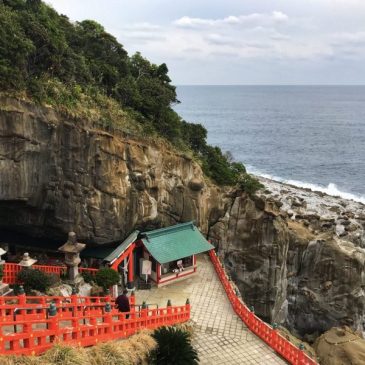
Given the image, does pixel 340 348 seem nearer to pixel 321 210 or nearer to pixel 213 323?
pixel 213 323

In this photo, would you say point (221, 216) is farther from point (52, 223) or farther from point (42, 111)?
point (42, 111)

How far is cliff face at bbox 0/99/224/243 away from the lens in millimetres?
21781

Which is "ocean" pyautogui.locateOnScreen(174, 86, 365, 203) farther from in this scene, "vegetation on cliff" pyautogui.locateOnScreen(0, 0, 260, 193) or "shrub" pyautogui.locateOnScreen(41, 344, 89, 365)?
"shrub" pyautogui.locateOnScreen(41, 344, 89, 365)

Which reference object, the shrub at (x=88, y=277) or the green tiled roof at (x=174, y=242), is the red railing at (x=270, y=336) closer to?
the green tiled roof at (x=174, y=242)

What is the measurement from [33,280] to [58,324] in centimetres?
571

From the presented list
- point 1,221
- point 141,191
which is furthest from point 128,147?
point 1,221

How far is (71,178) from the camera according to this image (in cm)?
2311

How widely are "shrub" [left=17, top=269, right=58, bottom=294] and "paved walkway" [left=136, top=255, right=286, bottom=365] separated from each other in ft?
18.9

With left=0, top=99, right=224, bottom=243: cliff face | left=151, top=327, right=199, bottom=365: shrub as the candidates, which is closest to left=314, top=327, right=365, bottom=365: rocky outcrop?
left=0, top=99, right=224, bottom=243: cliff face

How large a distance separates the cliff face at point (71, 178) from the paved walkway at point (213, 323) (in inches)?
177

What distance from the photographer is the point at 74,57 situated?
2684 centimetres

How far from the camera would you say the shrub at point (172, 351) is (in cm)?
1529

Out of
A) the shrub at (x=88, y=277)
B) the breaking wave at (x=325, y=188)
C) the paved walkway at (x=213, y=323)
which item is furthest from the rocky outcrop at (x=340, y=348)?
the breaking wave at (x=325, y=188)

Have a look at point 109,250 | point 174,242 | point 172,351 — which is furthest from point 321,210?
point 172,351
